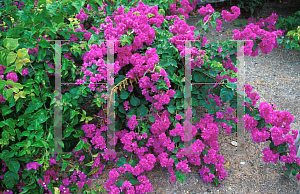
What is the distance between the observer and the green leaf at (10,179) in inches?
66.4

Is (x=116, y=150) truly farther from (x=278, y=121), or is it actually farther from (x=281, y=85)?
(x=281, y=85)

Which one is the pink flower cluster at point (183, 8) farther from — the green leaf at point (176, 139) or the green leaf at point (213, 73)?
the green leaf at point (176, 139)

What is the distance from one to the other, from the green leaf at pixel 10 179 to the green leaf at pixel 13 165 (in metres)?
0.07

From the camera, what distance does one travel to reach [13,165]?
1.66 metres

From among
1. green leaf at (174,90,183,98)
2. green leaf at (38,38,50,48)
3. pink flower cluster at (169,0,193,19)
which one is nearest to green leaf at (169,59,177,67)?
green leaf at (174,90,183,98)

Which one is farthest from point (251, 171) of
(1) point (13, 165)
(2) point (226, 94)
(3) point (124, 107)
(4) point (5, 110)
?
(4) point (5, 110)

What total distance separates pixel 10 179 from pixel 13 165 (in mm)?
110

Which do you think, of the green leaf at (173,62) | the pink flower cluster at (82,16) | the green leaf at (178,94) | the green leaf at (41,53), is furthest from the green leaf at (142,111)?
the pink flower cluster at (82,16)

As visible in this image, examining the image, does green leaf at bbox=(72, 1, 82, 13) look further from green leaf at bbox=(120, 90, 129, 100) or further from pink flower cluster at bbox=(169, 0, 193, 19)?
pink flower cluster at bbox=(169, 0, 193, 19)

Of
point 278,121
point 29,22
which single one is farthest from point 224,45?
point 29,22

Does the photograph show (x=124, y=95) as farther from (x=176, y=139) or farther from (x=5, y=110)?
(x=5, y=110)

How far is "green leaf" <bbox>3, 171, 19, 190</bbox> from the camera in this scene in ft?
5.54

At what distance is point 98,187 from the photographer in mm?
1873

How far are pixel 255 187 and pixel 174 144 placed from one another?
692 millimetres
